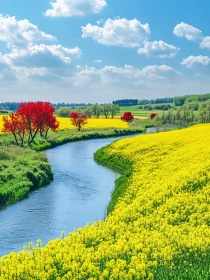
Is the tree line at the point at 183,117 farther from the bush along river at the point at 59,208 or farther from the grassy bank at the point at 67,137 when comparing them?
the bush along river at the point at 59,208

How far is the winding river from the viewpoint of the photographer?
20.4 metres

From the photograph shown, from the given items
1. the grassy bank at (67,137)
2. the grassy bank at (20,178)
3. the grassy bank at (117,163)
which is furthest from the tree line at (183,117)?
the grassy bank at (20,178)

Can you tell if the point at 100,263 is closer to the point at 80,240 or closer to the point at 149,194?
the point at 80,240

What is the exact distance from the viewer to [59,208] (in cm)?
2547

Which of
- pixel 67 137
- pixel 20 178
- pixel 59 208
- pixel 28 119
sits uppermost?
pixel 28 119

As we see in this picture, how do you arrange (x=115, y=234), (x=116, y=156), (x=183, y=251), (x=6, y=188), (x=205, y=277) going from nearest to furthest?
1. (x=205, y=277)
2. (x=183, y=251)
3. (x=115, y=234)
4. (x=6, y=188)
5. (x=116, y=156)

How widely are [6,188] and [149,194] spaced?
452 inches

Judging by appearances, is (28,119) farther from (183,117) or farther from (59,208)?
(183,117)

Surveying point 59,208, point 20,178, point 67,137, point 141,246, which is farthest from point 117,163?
point 67,137

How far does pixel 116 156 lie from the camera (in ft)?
148

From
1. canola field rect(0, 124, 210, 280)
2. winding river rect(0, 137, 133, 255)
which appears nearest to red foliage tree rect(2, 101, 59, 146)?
winding river rect(0, 137, 133, 255)

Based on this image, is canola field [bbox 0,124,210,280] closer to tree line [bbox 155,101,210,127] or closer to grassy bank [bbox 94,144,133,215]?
grassy bank [bbox 94,144,133,215]

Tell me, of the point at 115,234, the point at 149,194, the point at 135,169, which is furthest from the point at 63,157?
the point at 115,234

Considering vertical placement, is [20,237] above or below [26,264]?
below
